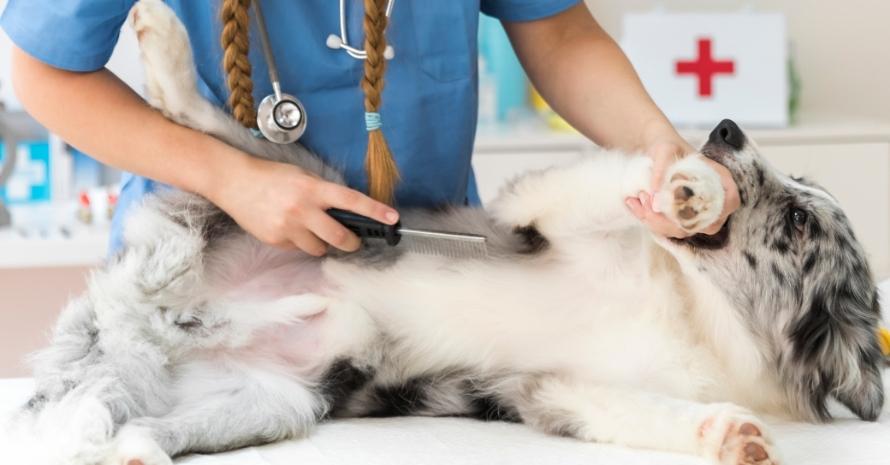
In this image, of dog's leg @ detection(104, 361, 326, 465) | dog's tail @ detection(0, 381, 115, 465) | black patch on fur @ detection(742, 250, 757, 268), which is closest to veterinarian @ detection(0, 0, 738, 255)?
black patch on fur @ detection(742, 250, 757, 268)

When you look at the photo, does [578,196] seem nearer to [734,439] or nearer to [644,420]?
[644,420]

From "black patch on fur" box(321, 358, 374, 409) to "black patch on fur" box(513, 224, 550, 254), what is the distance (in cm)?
34

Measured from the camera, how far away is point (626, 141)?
1.91m

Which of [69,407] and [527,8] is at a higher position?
[527,8]

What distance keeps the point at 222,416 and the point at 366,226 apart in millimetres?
345

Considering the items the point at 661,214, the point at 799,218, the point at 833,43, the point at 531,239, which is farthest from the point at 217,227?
the point at 833,43

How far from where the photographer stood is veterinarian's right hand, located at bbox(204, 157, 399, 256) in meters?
1.52

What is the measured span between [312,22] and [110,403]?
75cm

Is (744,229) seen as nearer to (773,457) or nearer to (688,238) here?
(688,238)

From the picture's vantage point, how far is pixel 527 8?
81.3 inches

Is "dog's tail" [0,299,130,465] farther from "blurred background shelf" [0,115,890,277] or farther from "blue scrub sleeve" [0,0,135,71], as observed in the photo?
"blurred background shelf" [0,115,890,277]

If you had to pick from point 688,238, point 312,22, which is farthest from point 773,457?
point 312,22

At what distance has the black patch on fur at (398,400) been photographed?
164cm

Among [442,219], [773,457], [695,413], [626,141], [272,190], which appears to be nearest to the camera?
[773,457]
